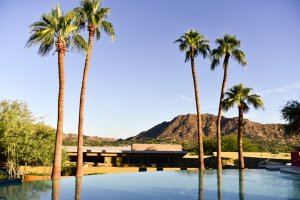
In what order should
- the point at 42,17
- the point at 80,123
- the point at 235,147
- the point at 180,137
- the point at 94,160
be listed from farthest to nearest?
the point at 180,137 < the point at 235,147 < the point at 94,160 < the point at 80,123 < the point at 42,17

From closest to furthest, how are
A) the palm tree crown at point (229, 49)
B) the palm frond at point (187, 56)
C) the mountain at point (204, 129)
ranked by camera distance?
1. the palm frond at point (187, 56)
2. the palm tree crown at point (229, 49)
3. the mountain at point (204, 129)

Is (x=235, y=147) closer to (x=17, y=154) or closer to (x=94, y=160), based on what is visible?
(x=94, y=160)

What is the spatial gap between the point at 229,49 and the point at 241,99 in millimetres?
5490

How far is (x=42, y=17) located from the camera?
71.5 feet

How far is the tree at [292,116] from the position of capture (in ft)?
106

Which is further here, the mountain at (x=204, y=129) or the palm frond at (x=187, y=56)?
the mountain at (x=204, y=129)

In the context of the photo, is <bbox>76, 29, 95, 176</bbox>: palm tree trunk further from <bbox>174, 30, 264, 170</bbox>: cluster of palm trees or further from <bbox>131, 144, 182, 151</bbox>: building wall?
<bbox>131, 144, 182, 151</bbox>: building wall

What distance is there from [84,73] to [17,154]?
8247 mm

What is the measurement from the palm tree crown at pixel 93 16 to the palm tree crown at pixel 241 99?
1472cm

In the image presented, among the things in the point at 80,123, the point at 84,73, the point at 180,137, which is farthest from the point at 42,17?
the point at 180,137

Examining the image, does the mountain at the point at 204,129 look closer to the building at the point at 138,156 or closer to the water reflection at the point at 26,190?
the building at the point at 138,156

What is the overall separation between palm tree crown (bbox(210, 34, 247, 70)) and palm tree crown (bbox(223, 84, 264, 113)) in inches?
111

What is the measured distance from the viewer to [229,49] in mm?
33250

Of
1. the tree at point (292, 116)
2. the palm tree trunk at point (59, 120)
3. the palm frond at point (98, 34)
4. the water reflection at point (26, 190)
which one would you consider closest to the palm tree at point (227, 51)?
the tree at point (292, 116)
